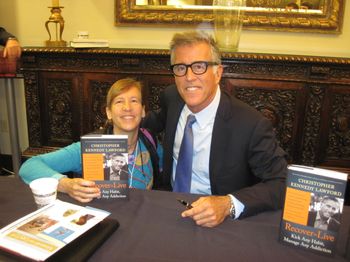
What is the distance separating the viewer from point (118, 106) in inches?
63.9

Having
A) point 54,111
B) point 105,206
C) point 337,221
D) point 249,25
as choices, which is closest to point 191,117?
point 105,206

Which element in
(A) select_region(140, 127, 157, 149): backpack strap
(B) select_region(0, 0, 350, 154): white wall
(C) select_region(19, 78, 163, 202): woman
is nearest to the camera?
(C) select_region(19, 78, 163, 202): woman

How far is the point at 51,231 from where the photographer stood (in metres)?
0.92

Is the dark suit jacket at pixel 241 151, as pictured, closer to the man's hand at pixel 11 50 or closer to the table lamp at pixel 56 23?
the man's hand at pixel 11 50

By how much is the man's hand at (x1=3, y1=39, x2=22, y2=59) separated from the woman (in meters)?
1.58

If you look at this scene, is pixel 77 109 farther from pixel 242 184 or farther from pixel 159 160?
pixel 242 184

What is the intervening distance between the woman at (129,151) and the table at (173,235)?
0.56ft

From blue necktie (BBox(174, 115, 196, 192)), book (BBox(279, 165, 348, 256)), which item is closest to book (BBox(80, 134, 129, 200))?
blue necktie (BBox(174, 115, 196, 192))

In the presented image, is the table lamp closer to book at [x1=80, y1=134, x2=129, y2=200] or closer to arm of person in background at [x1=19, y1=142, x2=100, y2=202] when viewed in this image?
arm of person in background at [x1=19, y1=142, x2=100, y2=202]

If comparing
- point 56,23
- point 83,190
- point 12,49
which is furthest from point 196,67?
point 56,23

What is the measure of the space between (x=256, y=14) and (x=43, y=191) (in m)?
2.62

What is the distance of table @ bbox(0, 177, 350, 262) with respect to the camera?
0.92 m

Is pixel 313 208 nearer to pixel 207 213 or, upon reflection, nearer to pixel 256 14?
pixel 207 213

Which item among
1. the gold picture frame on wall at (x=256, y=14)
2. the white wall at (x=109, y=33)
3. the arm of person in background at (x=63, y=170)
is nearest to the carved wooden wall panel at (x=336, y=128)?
the white wall at (x=109, y=33)
